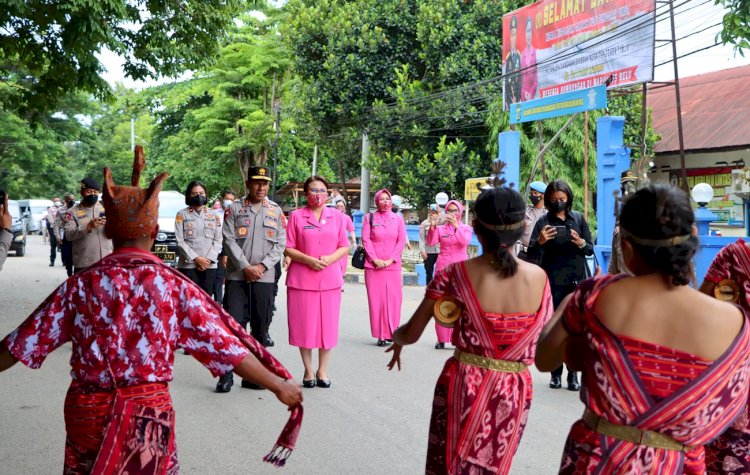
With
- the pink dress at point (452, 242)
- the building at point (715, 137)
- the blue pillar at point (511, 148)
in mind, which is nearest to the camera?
the pink dress at point (452, 242)

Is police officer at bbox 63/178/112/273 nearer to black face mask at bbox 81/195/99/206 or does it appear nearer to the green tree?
black face mask at bbox 81/195/99/206

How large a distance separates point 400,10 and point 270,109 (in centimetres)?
1308

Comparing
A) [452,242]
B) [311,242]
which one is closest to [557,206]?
[311,242]

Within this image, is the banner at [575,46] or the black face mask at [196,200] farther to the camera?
the banner at [575,46]

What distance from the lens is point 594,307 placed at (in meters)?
2.65

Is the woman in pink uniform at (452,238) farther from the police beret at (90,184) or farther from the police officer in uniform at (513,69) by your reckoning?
the police officer in uniform at (513,69)

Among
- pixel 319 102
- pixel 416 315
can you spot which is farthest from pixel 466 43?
pixel 416 315

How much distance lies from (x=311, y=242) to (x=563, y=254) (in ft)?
7.73

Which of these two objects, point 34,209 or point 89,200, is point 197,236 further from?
point 34,209

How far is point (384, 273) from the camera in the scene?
424 inches

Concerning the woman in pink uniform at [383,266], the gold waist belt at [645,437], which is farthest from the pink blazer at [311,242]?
the gold waist belt at [645,437]

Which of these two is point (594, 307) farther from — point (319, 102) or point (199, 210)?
point (319, 102)

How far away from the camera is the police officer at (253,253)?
7.96m

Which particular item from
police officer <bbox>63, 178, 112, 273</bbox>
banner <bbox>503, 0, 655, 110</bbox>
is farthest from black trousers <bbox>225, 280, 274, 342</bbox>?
banner <bbox>503, 0, 655, 110</bbox>
